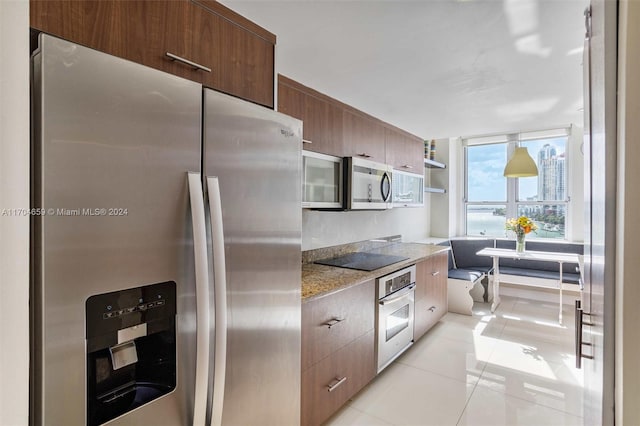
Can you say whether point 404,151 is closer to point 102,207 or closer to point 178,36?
point 178,36

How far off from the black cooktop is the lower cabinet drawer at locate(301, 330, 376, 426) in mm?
475

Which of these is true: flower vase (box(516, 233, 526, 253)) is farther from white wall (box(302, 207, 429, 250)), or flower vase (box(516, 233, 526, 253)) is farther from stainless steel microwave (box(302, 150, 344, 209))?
stainless steel microwave (box(302, 150, 344, 209))

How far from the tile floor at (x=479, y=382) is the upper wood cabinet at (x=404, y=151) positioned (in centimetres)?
182

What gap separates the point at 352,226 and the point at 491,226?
3366 millimetres

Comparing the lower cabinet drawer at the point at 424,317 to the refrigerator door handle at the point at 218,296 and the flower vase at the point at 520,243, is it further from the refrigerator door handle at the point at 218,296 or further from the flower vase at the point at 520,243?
the refrigerator door handle at the point at 218,296

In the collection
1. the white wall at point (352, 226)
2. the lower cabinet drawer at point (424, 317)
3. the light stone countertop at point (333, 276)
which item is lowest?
the lower cabinet drawer at point (424, 317)

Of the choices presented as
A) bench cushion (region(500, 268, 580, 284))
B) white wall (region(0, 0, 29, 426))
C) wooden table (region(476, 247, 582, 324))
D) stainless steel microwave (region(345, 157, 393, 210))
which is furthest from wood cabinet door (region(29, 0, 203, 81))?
bench cushion (region(500, 268, 580, 284))

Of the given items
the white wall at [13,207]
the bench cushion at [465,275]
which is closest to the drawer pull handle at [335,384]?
the white wall at [13,207]

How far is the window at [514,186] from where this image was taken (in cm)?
490

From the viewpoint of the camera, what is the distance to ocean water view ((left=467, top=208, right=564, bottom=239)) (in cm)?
502

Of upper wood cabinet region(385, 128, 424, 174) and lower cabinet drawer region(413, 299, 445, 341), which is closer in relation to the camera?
lower cabinet drawer region(413, 299, 445, 341)

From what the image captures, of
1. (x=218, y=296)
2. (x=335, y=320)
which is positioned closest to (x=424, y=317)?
(x=335, y=320)

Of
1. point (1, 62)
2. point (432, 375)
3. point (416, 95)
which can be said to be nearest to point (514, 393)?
point (432, 375)

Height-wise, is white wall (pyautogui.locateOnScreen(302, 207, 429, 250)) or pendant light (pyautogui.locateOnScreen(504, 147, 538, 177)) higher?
pendant light (pyautogui.locateOnScreen(504, 147, 538, 177))
